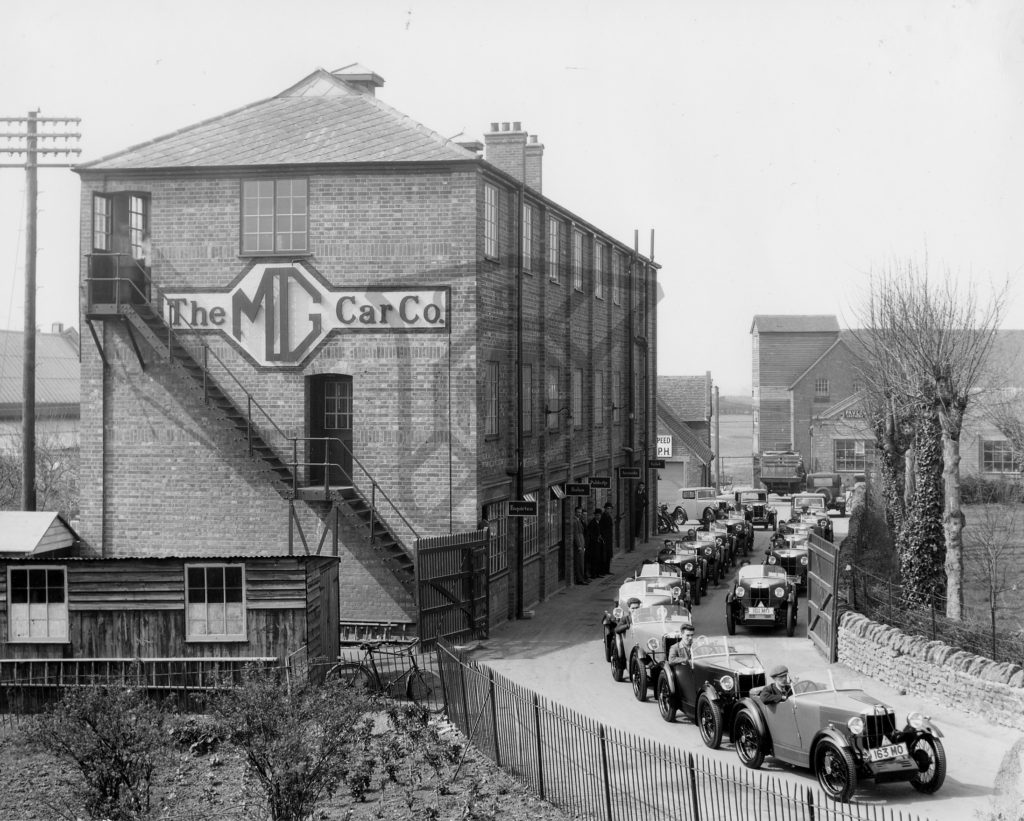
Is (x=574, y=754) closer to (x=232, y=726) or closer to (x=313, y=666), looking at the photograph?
(x=232, y=726)

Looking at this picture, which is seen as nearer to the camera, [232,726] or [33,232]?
[232,726]

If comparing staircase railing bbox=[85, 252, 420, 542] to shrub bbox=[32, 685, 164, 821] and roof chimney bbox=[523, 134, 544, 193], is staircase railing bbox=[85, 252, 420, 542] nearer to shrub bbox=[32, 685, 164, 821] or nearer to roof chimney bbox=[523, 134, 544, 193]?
shrub bbox=[32, 685, 164, 821]

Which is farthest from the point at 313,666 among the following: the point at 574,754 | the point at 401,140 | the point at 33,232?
the point at 33,232

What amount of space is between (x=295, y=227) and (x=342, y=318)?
83.9 inches

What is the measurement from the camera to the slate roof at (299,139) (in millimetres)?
23453

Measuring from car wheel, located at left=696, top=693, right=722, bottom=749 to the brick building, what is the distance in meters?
8.30

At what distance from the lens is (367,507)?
23047 mm

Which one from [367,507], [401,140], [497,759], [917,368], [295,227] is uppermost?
[401,140]

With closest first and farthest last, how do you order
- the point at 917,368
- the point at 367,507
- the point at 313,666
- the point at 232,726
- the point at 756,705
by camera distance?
the point at 232,726, the point at 756,705, the point at 313,666, the point at 367,507, the point at 917,368

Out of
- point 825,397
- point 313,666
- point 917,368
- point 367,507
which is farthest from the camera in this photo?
point 825,397

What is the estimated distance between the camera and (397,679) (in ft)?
62.3

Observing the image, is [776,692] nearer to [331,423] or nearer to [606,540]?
[331,423]

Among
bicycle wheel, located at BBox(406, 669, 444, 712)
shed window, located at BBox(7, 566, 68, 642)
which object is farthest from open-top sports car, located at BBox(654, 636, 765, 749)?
shed window, located at BBox(7, 566, 68, 642)

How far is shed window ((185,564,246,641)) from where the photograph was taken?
60.9 feet
